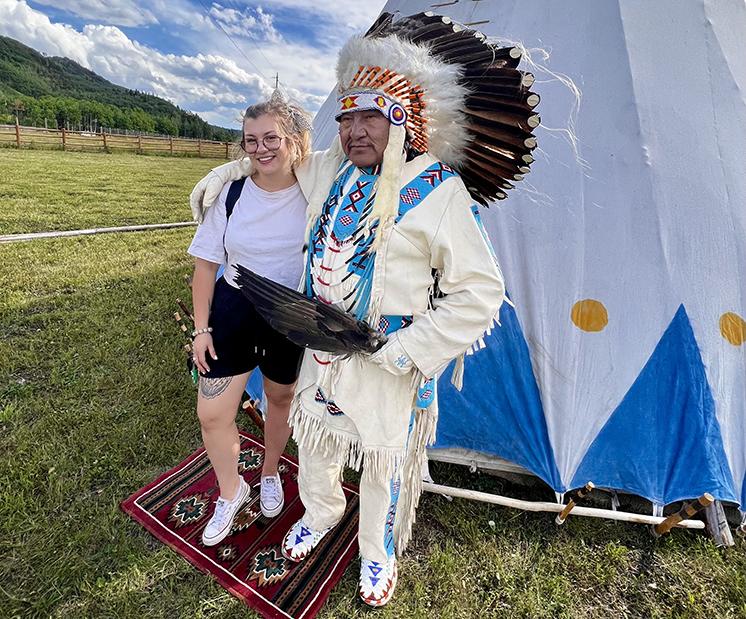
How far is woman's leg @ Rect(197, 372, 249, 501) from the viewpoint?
1.83m

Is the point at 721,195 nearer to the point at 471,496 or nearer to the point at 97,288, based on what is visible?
the point at 471,496

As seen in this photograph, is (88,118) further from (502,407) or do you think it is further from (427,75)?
(427,75)

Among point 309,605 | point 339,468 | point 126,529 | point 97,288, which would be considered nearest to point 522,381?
point 339,468

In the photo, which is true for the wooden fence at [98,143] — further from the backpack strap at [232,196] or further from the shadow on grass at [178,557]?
the backpack strap at [232,196]

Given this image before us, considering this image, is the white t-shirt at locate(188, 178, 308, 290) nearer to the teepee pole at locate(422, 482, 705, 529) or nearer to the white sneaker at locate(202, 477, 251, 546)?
the white sneaker at locate(202, 477, 251, 546)

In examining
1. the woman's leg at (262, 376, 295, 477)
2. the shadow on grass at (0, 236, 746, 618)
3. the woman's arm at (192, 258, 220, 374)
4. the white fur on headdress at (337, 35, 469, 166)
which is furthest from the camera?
the woman's leg at (262, 376, 295, 477)

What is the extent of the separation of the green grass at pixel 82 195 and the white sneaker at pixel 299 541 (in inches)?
273

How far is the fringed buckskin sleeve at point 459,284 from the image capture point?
1.37 meters

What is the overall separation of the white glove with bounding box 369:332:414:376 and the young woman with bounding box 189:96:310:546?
20.7 inches

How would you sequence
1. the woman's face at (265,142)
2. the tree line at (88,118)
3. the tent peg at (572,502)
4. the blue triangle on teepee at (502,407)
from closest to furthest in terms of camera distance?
1. the woman's face at (265,142)
2. the tent peg at (572,502)
3. the blue triangle on teepee at (502,407)
4. the tree line at (88,118)

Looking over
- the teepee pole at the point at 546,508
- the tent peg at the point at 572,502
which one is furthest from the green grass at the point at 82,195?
the tent peg at the point at 572,502

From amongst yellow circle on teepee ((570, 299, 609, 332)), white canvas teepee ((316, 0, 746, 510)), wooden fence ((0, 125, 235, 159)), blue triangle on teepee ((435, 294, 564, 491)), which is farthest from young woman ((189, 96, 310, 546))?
wooden fence ((0, 125, 235, 159))

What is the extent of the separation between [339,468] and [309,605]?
58 centimetres

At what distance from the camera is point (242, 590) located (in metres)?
1.94
